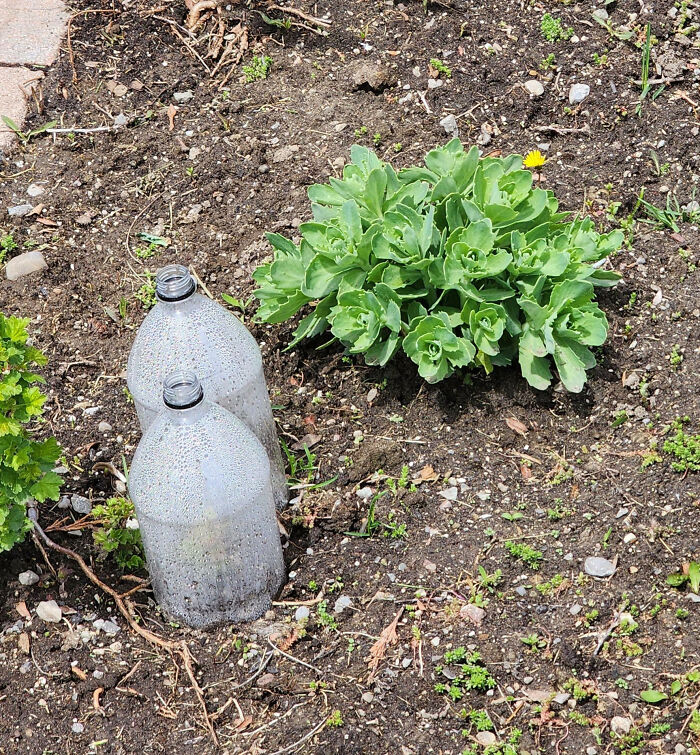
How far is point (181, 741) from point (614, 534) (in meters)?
1.38

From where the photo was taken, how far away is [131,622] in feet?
9.54

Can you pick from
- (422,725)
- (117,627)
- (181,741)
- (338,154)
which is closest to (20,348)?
(117,627)

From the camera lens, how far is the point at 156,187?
4.46 metres

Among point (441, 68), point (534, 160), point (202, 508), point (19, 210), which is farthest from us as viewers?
point (441, 68)

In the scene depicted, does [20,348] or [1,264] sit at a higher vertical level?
[20,348]

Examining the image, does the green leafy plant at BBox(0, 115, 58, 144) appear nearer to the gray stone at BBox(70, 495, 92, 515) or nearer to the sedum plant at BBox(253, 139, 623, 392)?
the sedum plant at BBox(253, 139, 623, 392)

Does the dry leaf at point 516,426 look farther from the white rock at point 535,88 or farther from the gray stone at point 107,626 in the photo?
the white rock at point 535,88

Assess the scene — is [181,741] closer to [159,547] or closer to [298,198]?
[159,547]

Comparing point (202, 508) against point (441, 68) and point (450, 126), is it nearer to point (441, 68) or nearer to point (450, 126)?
point (450, 126)

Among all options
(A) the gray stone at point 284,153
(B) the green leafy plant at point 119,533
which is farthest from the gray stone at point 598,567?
(A) the gray stone at point 284,153

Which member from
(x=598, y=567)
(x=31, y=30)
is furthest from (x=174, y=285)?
(x=31, y=30)

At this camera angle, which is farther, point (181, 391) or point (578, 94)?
point (578, 94)

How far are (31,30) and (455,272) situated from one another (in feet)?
10.3

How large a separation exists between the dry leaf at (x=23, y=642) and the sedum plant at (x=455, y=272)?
4.28 ft
